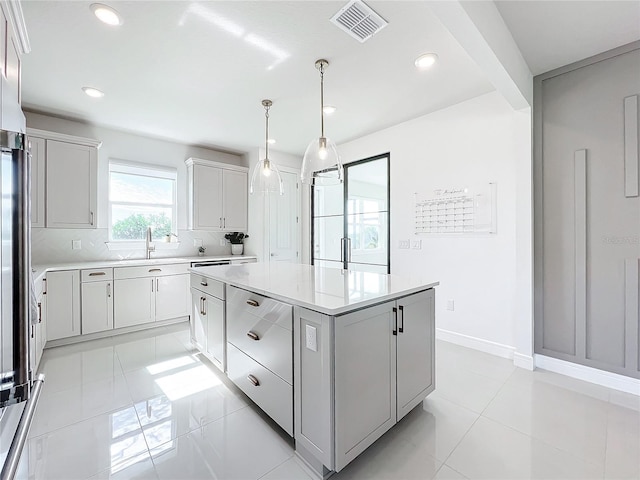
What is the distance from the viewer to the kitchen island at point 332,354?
1477mm

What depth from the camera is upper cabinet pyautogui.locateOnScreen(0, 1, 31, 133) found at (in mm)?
1074

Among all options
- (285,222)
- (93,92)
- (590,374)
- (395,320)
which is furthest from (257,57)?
(590,374)

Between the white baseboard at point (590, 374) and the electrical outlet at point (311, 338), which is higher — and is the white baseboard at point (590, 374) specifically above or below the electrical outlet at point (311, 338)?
below

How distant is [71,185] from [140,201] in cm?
87

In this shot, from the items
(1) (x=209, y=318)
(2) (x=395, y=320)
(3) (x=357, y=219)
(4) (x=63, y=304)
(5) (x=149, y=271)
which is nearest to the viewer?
(2) (x=395, y=320)

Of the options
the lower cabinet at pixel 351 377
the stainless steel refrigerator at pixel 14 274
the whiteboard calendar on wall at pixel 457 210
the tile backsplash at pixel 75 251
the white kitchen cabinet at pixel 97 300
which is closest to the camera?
the stainless steel refrigerator at pixel 14 274

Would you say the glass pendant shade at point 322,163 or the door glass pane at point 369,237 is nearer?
the glass pendant shade at point 322,163

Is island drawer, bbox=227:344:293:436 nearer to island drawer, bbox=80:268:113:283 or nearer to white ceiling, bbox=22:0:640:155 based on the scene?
island drawer, bbox=80:268:113:283

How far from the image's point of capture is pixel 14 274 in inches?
30.8

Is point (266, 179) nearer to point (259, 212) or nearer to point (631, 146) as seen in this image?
point (259, 212)

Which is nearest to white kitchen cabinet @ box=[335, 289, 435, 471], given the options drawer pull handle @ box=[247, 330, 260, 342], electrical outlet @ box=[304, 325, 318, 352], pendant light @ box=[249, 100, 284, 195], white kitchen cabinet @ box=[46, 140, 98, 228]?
electrical outlet @ box=[304, 325, 318, 352]

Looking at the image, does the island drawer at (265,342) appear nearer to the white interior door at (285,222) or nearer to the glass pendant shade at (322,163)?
the glass pendant shade at (322,163)

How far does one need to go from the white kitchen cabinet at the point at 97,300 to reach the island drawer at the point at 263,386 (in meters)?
2.24

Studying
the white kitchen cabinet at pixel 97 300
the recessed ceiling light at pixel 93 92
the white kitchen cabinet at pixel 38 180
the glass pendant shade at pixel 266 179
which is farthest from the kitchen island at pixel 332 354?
the white kitchen cabinet at pixel 38 180
